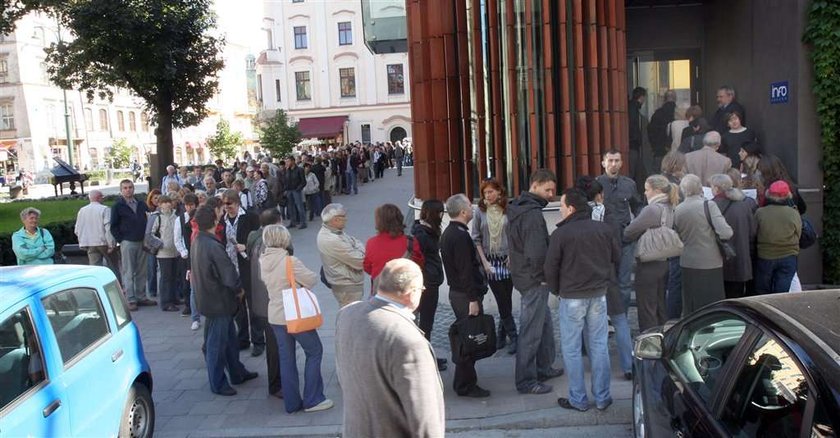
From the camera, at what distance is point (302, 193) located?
1747 cm

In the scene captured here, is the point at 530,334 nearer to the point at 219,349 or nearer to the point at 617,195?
the point at 617,195

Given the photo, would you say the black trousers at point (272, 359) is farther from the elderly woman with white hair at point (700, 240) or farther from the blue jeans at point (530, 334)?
the elderly woman with white hair at point (700, 240)

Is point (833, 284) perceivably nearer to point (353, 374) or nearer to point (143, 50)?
point (353, 374)

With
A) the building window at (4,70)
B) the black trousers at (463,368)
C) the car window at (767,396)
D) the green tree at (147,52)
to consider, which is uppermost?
the building window at (4,70)

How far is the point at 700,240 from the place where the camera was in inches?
267

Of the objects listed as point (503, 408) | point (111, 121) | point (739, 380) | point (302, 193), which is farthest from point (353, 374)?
point (111, 121)

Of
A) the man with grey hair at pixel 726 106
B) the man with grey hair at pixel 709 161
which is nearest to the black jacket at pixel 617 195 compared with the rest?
the man with grey hair at pixel 709 161

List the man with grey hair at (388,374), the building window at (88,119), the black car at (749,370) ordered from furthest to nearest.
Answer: the building window at (88,119)
the man with grey hair at (388,374)
the black car at (749,370)

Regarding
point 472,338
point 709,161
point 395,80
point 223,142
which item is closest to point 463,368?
point 472,338

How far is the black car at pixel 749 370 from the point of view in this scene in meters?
2.80

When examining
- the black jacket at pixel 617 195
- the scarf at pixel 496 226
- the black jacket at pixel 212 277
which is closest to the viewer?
the black jacket at pixel 212 277

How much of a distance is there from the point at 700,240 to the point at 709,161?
2.59 m

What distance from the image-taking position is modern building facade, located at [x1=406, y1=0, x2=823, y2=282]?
9445mm

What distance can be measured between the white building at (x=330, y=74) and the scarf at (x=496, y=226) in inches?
2035
